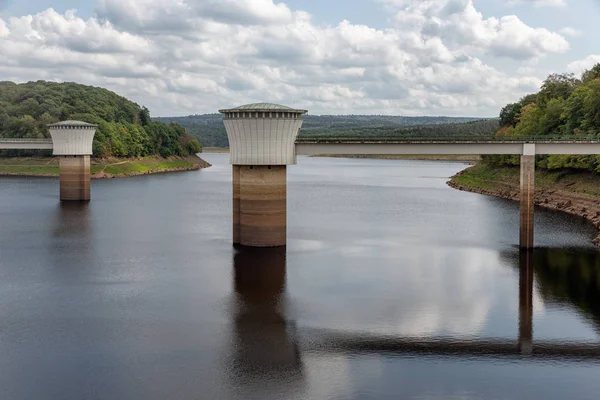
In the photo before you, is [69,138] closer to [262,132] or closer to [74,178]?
[74,178]

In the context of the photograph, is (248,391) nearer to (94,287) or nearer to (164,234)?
(94,287)

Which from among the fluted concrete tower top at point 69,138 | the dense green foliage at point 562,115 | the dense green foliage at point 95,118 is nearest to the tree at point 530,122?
the dense green foliage at point 562,115

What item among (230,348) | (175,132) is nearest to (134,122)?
(175,132)

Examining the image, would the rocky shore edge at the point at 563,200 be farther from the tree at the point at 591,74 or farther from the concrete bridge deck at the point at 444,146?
the tree at the point at 591,74

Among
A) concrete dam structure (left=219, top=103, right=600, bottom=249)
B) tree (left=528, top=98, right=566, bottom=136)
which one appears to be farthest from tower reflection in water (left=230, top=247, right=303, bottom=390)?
tree (left=528, top=98, right=566, bottom=136)

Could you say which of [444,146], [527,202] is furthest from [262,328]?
[527,202]

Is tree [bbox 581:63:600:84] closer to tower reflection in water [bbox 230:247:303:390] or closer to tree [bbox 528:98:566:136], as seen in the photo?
tree [bbox 528:98:566:136]
